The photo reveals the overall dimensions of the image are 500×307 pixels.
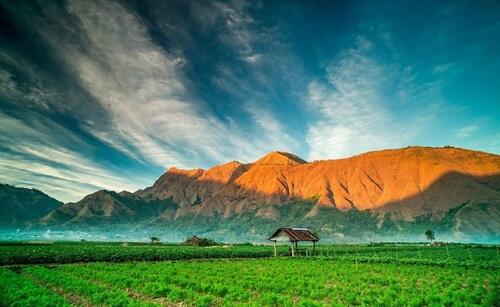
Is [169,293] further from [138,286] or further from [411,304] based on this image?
[411,304]

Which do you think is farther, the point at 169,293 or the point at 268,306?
the point at 169,293

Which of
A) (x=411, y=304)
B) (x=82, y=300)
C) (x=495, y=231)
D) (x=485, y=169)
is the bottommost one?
(x=82, y=300)

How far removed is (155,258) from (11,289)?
3183 cm

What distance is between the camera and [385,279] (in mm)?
24031

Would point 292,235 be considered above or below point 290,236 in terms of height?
above

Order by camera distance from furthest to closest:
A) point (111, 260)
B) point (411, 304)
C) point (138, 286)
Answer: point (111, 260) → point (138, 286) → point (411, 304)

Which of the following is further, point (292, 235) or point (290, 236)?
point (292, 235)

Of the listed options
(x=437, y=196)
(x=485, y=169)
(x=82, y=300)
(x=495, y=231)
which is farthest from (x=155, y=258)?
(x=485, y=169)

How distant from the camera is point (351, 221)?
183m

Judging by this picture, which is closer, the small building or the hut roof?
the small building

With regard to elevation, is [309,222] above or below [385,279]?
above

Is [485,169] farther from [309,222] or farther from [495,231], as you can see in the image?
[309,222]

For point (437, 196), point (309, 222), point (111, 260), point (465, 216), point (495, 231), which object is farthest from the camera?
point (309, 222)

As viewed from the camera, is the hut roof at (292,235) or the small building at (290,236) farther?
the hut roof at (292,235)
